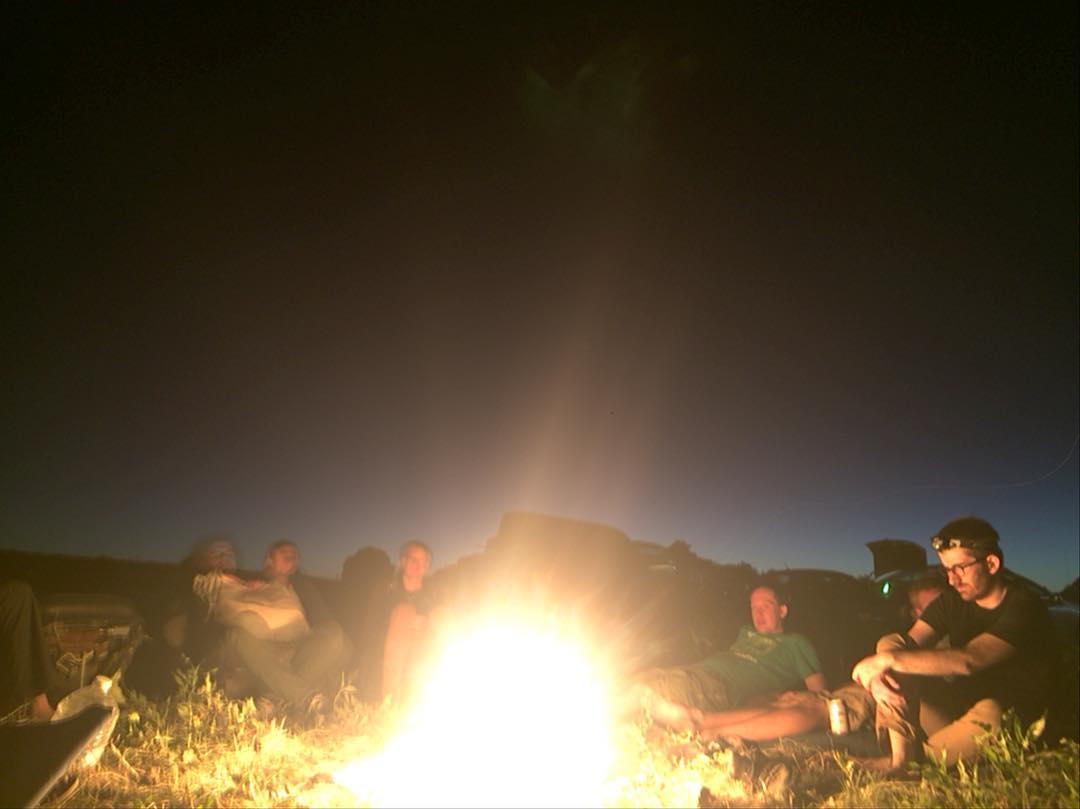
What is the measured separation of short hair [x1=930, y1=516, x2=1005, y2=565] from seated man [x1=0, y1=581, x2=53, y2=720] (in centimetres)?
652

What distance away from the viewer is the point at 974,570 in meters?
4.72

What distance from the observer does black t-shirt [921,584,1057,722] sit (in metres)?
4.26

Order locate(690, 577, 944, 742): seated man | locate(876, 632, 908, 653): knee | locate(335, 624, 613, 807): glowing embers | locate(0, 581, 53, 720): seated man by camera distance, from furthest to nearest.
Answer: locate(690, 577, 944, 742): seated man, locate(876, 632, 908, 653): knee, locate(335, 624, 613, 807): glowing embers, locate(0, 581, 53, 720): seated man

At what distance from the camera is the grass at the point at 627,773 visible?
12.6ft

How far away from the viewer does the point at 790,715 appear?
5.02 m

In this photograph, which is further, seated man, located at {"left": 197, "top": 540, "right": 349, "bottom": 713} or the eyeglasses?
seated man, located at {"left": 197, "top": 540, "right": 349, "bottom": 713}

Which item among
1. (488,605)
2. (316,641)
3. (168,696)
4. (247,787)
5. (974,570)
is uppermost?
(974,570)

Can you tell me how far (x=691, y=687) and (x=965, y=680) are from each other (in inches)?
84.7

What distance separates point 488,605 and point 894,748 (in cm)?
412

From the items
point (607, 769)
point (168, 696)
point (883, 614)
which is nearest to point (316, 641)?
point (168, 696)

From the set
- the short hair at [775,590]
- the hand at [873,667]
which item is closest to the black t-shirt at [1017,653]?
the hand at [873,667]

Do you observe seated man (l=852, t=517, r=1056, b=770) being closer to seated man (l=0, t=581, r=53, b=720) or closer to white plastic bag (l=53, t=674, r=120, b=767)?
white plastic bag (l=53, t=674, r=120, b=767)

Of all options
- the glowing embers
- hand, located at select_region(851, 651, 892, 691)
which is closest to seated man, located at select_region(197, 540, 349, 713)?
the glowing embers

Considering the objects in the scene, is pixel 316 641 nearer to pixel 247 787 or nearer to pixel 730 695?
pixel 247 787
